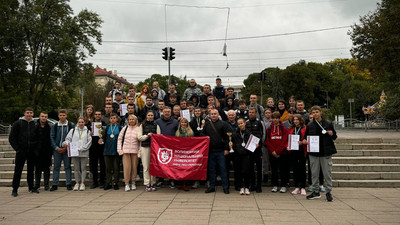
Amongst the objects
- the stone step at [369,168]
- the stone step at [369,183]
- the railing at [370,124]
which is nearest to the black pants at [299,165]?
the stone step at [369,183]

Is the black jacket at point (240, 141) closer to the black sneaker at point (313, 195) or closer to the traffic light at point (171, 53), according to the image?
the black sneaker at point (313, 195)

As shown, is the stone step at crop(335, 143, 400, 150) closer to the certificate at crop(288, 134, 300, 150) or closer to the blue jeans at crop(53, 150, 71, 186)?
the certificate at crop(288, 134, 300, 150)

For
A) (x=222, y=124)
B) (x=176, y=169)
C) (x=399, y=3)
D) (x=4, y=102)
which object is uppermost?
(x=399, y=3)

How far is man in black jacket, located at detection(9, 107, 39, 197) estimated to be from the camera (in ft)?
25.7

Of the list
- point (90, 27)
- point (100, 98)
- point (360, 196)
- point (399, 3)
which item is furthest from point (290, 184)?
point (100, 98)

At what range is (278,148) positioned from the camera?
7664 mm

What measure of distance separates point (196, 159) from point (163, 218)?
2531 millimetres

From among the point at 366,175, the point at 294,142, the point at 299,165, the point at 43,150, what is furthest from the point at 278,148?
the point at 43,150

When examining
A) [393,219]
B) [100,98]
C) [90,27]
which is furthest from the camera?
[100,98]

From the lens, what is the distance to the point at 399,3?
49.7ft

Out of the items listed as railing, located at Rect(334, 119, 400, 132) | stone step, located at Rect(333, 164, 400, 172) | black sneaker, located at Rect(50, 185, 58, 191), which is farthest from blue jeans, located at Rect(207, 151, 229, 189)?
railing, located at Rect(334, 119, 400, 132)

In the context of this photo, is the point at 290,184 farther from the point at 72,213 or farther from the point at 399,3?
the point at 399,3

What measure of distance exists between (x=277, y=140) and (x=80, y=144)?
5162 millimetres

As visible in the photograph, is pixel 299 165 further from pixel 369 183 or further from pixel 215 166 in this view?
pixel 369 183
